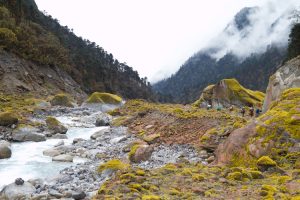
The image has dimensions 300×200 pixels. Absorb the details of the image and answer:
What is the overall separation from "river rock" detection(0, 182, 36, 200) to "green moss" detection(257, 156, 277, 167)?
10.5 metres

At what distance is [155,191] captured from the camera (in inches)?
560

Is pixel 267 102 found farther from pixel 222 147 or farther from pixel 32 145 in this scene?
pixel 32 145

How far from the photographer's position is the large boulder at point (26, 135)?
31.2 meters

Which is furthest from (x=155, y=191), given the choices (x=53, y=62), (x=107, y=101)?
(x=53, y=62)

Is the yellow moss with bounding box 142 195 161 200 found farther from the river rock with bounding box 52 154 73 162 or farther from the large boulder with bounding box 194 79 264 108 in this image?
the large boulder with bounding box 194 79 264 108

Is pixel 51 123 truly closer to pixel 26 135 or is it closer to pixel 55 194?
pixel 26 135

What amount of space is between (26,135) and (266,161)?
2154 cm

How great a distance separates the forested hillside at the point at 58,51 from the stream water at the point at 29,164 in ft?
148

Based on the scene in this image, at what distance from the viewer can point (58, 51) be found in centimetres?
9606

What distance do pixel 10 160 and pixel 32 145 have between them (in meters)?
5.05

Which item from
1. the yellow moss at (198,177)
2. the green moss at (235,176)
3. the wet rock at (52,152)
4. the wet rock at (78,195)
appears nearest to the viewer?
the wet rock at (78,195)

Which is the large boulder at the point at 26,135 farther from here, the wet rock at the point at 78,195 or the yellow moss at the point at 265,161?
the yellow moss at the point at 265,161

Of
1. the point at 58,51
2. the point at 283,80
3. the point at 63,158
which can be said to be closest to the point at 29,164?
the point at 63,158

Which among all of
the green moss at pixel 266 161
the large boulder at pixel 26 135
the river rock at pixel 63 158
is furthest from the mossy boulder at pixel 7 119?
the green moss at pixel 266 161
